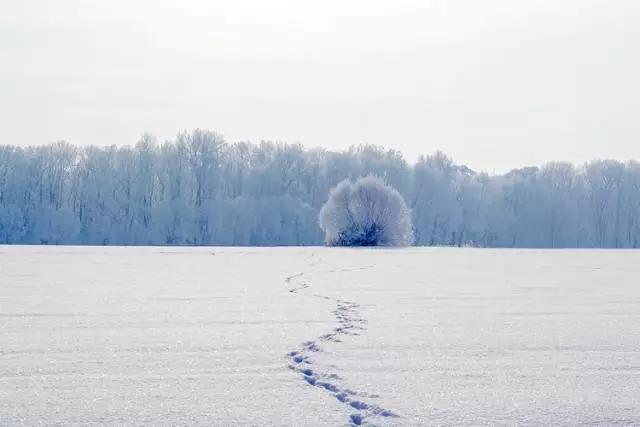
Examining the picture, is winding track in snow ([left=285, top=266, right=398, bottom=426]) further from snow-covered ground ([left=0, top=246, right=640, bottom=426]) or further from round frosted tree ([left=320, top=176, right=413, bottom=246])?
round frosted tree ([left=320, top=176, right=413, bottom=246])

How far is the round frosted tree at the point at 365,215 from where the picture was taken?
29.8 meters

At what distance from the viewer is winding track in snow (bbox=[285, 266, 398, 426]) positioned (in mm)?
3176

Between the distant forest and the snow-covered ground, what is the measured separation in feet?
127

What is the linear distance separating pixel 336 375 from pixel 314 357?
19.8 inches

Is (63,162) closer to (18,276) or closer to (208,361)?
(18,276)

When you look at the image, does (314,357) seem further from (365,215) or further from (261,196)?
(261,196)

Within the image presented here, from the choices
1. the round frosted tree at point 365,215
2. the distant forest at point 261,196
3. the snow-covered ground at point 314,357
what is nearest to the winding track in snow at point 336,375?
the snow-covered ground at point 314,357

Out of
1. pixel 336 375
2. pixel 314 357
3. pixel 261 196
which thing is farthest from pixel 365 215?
pixel 336 375

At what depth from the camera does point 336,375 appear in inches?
150

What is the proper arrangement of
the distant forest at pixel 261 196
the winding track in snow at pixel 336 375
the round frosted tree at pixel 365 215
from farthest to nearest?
the distant forest at pixel 261 196 < the round frosted tree at pixel 365 215 < the winding track in snow at pixel 336 375

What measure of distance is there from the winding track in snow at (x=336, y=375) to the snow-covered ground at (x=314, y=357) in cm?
1

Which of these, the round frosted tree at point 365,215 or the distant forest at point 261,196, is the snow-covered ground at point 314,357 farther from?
the distant forest at point 261,196

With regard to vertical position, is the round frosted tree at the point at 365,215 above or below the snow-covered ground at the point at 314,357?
above

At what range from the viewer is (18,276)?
35.1 ft
